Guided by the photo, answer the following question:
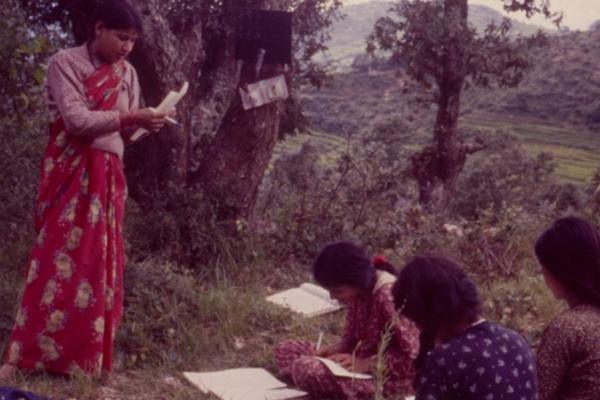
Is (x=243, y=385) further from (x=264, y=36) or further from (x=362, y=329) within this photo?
(x=264, y=36)

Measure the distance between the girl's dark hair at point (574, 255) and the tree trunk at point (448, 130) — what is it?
40.7 feet

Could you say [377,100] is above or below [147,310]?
below

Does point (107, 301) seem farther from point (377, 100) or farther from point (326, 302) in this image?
point (377, 100)

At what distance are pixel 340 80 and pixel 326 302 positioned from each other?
31245 millimetres

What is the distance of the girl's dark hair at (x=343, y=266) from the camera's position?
378 cm

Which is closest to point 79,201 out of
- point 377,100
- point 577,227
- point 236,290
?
point 236,290

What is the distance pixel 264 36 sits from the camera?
626 centimetres

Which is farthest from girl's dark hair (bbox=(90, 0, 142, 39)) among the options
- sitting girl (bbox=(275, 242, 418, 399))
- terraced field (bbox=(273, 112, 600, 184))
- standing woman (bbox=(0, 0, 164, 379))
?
terraced field (bbox=(273, 112, 600, 184))

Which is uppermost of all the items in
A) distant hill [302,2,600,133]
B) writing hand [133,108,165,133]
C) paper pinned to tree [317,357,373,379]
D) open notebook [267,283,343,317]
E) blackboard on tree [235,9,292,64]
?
blackboard on tree [235,9,292,64]

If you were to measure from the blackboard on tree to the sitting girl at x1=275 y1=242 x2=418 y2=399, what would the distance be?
2738mm

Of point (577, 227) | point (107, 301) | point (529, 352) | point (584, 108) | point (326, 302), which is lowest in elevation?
point (584, 108)

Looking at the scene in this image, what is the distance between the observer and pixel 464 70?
16.0 meters

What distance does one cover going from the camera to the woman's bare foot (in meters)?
3.75

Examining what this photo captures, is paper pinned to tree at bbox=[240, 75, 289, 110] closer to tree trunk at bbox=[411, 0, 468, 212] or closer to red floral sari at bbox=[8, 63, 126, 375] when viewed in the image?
red floral sari at bbox=[8, 63, 126, 375]
